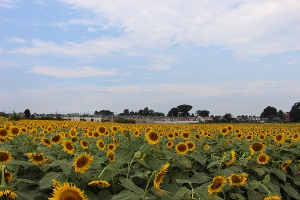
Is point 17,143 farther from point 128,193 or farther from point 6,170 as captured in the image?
point 128,193

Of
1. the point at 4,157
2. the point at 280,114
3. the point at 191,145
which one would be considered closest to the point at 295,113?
the point at 280,114

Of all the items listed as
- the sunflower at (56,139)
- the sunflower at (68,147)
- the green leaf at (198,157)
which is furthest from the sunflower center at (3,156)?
the green leaf at (198,157)

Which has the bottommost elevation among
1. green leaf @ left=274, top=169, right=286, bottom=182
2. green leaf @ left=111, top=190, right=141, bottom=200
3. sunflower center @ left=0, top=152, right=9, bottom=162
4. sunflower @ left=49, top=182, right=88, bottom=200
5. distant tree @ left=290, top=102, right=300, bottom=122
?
green leaf @ left=274, top=169, right=286, bottom=182

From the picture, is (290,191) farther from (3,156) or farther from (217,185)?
(3,156)

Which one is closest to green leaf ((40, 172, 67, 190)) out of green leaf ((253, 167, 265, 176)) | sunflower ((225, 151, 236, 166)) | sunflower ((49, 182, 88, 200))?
sunflower ((49, 182, 88, 200))

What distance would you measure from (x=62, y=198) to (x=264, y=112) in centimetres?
10951

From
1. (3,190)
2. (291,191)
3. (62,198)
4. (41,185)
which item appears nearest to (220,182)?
(62,198)

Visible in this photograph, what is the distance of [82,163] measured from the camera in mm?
1866

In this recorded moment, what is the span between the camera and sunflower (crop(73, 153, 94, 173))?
184 cm

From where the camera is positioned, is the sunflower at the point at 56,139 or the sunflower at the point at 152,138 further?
the sunflower at the point at 56,139

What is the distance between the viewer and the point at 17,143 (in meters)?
3.20

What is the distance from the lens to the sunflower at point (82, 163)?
1844mm

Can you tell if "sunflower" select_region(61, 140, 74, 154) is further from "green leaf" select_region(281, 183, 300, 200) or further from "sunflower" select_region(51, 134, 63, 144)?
"green leaf" select_region(281, 183, 300, 200)

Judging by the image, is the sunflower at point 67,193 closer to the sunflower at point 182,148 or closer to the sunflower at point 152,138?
the sunflower at point 152,138
